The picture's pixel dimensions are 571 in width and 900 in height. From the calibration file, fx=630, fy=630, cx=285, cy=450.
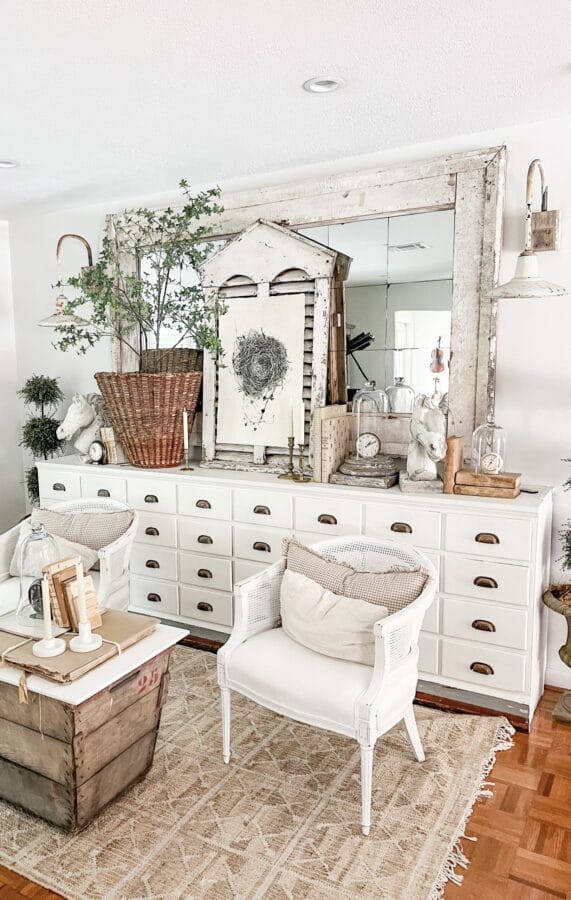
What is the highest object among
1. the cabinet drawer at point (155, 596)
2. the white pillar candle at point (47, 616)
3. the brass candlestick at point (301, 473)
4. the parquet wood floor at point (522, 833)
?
the brass candlestick at point (301, 473)

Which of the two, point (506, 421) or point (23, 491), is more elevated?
point (506, 421)

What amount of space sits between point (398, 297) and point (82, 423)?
197 cm

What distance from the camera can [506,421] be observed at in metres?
2.91

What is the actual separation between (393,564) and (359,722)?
638 mm

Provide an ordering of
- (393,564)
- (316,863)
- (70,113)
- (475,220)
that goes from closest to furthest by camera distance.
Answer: (316,863) < (393,564) < (70,113) < (475,220)

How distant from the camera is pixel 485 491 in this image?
8.53 feet

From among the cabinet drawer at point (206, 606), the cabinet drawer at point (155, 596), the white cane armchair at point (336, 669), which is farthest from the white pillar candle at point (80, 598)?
the cabinet drawer at point (155, 596)

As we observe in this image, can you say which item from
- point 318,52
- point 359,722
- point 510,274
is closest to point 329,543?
point 359,722

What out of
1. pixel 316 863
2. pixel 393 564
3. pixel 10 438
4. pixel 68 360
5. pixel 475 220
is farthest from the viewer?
pixel 10 438

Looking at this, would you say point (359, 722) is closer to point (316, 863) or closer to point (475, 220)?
point (316, 863)

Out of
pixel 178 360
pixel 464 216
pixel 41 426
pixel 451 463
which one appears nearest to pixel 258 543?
pixel 451 463

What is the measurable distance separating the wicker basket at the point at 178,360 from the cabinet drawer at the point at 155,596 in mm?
1230

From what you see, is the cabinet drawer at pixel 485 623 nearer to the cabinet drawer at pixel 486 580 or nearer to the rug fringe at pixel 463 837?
the cabinet drawer at pixel 486 580

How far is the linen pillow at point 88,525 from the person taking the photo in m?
2.94
